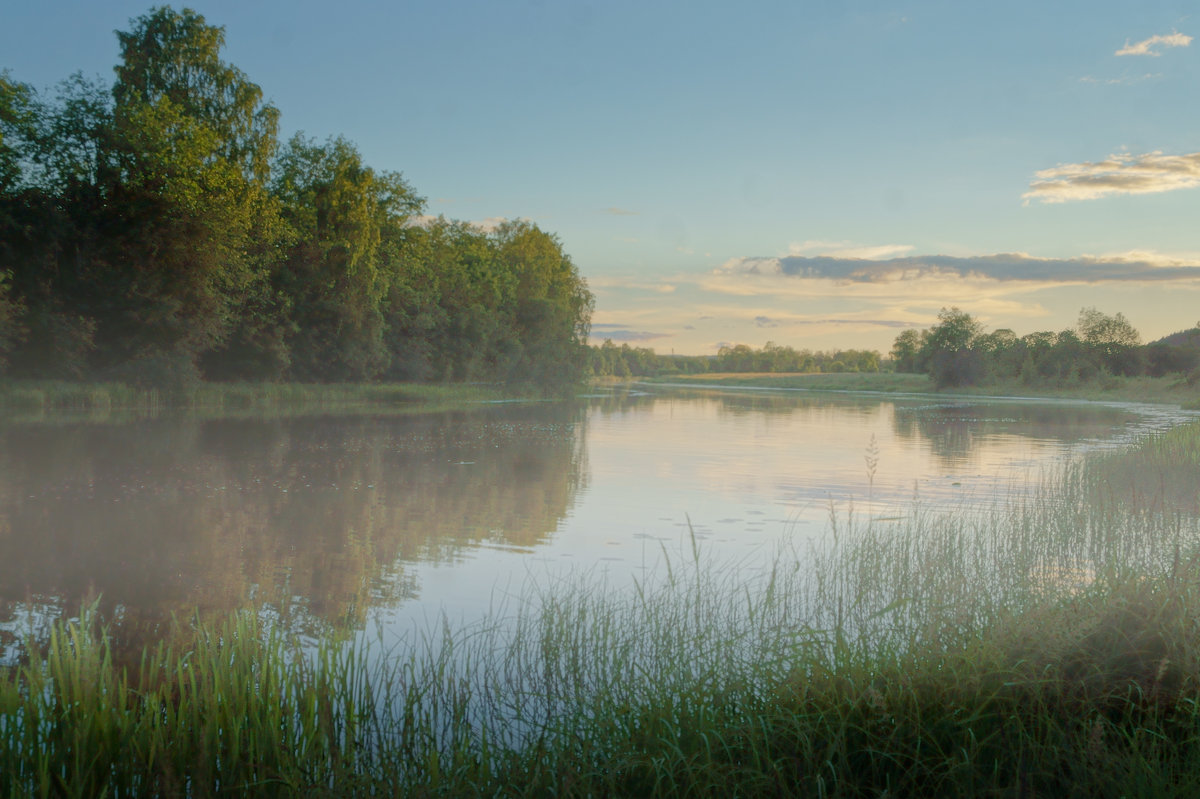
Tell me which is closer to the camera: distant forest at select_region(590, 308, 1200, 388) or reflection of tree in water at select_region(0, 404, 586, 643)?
reflection of tree in water at select_region(0, 404, 586, 643)

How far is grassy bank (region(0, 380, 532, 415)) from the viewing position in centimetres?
3341

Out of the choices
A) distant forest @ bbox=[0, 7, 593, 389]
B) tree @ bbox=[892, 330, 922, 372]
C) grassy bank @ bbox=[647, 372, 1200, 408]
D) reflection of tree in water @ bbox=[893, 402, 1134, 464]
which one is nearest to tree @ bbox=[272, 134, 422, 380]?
distant forest @ bbox=[0, 7, 593, 389]

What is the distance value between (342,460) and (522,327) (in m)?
51.7

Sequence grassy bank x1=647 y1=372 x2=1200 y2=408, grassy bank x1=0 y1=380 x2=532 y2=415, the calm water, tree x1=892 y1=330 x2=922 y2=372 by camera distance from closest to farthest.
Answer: the calm water
grassy bank x1=0 y1=380 x2=532 y2=415
grassy bank x1=647 y1=372 x2=1200 y2=408
tree x1=892 y1=330 x2=922 y2=372

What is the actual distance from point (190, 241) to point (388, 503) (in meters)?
26.0

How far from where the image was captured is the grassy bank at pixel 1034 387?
246ft

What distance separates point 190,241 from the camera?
35656 mm

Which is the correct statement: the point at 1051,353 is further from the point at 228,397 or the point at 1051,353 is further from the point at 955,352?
the point at 228,397

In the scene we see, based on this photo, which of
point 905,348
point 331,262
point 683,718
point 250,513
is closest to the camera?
point 683,718

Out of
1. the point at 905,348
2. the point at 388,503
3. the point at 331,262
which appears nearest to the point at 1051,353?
the point at 905,348

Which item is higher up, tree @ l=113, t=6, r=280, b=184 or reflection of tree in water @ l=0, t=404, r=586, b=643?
tree @ l=113, t=6, r=280, b=184

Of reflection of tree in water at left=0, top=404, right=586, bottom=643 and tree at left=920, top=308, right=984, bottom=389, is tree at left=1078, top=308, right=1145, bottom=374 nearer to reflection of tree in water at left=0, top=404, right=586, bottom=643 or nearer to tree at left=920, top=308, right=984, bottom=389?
Result: tree at left=920, top=308, right=984, bottom=389

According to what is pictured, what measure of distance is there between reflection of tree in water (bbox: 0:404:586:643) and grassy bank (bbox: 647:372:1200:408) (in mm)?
56706

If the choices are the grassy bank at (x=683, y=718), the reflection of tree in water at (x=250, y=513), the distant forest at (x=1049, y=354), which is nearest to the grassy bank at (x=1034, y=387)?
the distant forest at (x=1049, y=354)
